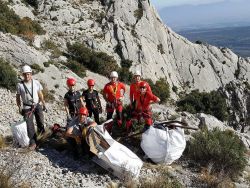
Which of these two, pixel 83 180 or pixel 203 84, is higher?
pixel 83 180

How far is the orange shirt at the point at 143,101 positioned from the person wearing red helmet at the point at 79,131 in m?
2.15

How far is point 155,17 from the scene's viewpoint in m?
51.4

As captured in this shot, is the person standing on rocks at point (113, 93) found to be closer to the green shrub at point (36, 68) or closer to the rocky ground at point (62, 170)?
the rocky ground at point (62, 170)

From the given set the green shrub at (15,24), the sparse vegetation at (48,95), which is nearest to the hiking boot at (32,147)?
the sparse vegetation at (48,95)

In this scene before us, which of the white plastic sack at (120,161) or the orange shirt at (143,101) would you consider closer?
the white plastic sack at (120,161)

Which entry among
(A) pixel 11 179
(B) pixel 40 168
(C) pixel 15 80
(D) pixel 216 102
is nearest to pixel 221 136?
(B) pixel 40 168

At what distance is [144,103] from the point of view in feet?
43.2

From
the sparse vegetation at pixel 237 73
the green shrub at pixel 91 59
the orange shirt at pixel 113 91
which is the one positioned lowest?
the sparse vegetation at pixel 237 73

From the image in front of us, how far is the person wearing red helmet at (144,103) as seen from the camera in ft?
42.4

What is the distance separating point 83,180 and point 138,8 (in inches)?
1574

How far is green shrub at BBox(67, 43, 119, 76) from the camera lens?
32.7m

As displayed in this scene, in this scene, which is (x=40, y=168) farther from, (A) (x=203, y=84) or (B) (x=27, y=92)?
(A) (x=203, y=84)

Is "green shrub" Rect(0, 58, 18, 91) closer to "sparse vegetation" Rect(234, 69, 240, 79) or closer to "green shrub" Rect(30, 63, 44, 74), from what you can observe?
"green shrub" Rect(30, 63, 44, 74)

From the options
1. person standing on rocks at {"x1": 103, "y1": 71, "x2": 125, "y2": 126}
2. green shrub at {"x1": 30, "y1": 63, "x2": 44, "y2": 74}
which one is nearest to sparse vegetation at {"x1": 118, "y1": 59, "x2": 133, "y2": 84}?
green shrub at {"x1": 30, "y1": 63, "x2": 44, "y2": 74}
